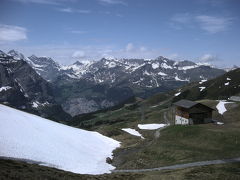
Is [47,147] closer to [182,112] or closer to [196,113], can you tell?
[196,113]

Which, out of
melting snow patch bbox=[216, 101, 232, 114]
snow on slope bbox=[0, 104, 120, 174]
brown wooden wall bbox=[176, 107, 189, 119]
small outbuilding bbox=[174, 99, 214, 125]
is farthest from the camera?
melting snow patch bbox=[216, 101, 232, 114]

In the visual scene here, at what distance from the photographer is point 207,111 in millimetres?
109250

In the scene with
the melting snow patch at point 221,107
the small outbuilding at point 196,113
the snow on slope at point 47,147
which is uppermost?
the melting snow patch at point 221,107

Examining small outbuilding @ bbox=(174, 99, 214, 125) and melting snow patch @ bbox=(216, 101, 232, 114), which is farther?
melting snow patch @ bbox=(216, 101, 232, 114)

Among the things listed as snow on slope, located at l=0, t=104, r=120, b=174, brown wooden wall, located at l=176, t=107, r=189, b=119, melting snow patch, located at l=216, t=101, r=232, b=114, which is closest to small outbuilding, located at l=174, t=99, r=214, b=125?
brown wooden wall, located at l=176, t=107, r=189, b=119

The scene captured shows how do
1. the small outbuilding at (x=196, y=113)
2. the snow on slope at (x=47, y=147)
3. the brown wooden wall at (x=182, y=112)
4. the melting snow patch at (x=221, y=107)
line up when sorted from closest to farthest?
the snow on slope at (x=47, y=147) → the small outbuilding at (x=196, y=113) → the brown wooden wall at (x=182, y=112) → the melting snow patch at (x=221, y=107)

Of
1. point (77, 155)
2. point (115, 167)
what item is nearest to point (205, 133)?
point (115, 167)

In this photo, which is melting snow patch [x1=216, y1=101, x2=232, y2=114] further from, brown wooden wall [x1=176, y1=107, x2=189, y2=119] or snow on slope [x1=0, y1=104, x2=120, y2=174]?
snow on slope [x1=0, y1=104, x2=120, y2=174]

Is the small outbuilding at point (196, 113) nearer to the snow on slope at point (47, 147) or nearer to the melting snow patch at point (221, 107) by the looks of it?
the melting snow patch at point (221, 107)

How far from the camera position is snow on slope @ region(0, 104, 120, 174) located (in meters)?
51.4

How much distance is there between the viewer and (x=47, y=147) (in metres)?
59.1

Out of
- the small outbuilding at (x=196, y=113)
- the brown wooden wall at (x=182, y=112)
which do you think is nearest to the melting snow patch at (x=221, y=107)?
the small outbuilding at (x=196, y=113)

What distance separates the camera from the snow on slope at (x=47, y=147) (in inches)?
2024

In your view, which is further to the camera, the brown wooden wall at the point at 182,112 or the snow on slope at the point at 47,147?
the brown wooden wall at the point at 182,112
